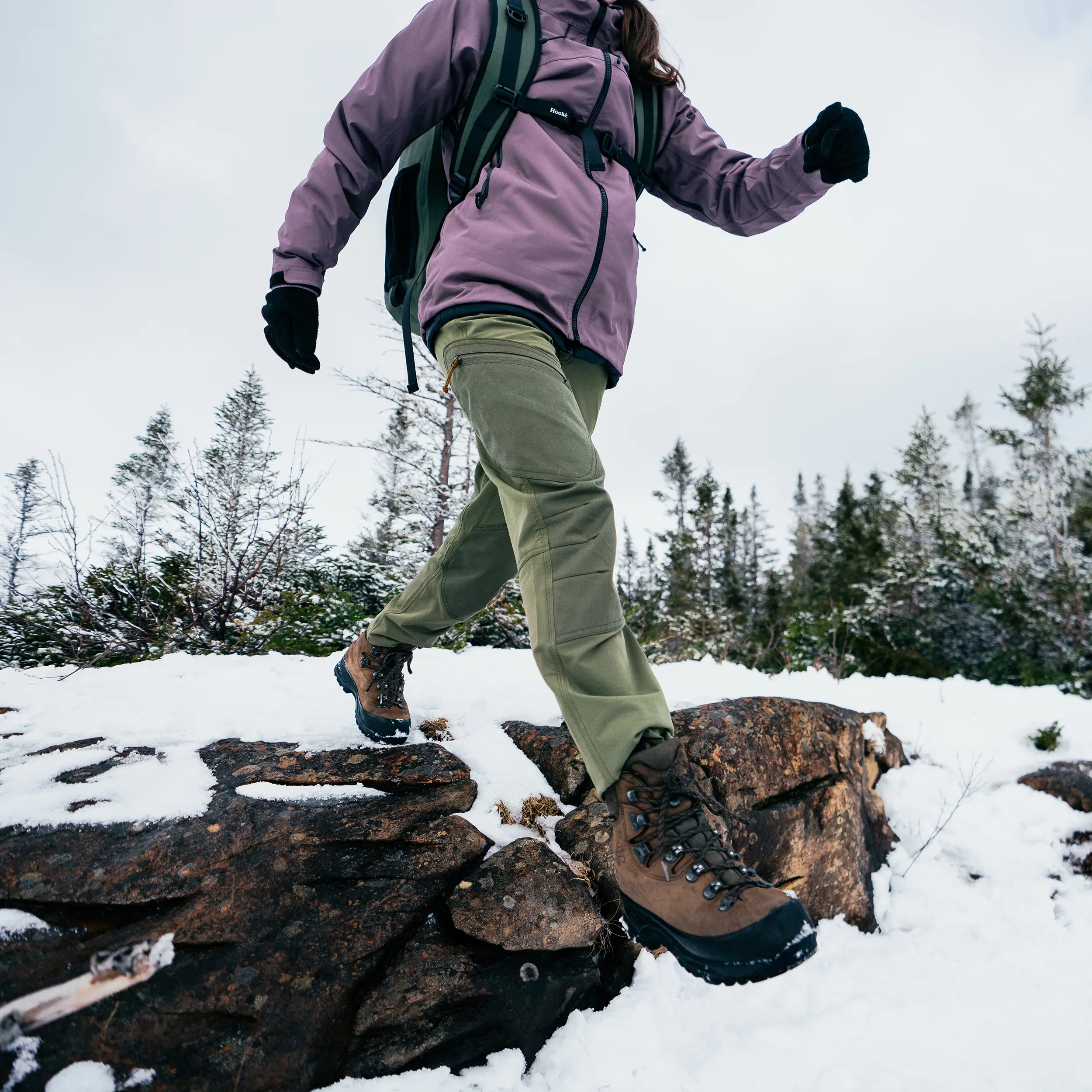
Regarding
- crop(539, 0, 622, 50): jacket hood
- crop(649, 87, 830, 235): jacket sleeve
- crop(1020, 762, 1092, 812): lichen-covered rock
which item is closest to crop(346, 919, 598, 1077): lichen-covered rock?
crop(649, 87, 830, 235): jacket sleeve

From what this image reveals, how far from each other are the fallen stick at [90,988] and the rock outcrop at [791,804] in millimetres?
1113

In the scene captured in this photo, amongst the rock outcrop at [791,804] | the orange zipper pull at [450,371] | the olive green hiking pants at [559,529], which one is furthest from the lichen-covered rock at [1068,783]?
the orange zipper pull at [450,371]

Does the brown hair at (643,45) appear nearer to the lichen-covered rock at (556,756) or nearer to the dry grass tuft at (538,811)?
the lichen-covered rock at (556,756)

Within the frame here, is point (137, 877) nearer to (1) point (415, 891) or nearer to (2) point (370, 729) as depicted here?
(1) point (415, 891)

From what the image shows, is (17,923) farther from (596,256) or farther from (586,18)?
(586,18)

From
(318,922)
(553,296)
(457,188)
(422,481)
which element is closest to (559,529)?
(553,296)

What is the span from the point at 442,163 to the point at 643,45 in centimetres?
76

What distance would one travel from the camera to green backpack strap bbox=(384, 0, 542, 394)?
1.60m

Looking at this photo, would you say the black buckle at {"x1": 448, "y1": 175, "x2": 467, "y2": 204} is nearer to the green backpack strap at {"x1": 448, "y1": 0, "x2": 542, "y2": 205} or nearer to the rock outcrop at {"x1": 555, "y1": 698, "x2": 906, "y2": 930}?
the green backpack strap at {"x1": 448, "y1": 0, "x2": 542, "y2": 205}

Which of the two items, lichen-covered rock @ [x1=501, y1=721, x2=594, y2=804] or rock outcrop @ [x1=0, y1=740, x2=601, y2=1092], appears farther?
lichen-covered rock @ [x1=501, y1=721, x2=594, y2=804]

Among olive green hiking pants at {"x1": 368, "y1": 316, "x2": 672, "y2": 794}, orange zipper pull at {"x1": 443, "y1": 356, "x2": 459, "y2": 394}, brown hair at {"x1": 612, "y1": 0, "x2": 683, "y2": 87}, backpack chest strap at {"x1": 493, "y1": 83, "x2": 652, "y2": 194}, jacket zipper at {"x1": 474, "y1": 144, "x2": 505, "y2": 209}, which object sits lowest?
olive green hiking pants at {"x1": 368, "y1": 316, "x2": 672, "y2": 794}

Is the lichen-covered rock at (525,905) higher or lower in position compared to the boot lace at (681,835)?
lower

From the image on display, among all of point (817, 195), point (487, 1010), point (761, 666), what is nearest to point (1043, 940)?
point (487, 1010)

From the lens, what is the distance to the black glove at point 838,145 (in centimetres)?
175
